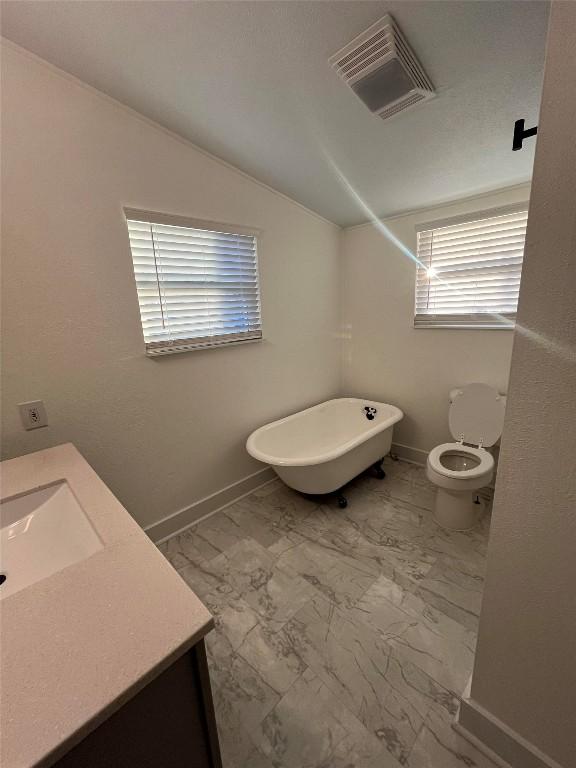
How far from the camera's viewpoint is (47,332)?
1.58 meters

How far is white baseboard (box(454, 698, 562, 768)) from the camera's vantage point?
101 cm

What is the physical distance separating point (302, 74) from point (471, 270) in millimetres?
1742

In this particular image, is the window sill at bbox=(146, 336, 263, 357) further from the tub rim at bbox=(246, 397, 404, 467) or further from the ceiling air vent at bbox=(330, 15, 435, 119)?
the ceiling air vent at bbox=(330, 15, 435, 119)

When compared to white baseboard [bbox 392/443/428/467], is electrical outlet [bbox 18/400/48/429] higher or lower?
higher

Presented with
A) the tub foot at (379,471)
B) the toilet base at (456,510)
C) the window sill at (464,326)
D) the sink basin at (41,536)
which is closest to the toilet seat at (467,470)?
the toilet base at (456,510)

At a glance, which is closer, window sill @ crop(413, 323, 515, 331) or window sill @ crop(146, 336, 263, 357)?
window sill @ crop(146, 336, 263, 357)

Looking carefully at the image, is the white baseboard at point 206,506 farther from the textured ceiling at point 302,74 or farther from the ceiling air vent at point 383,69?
the ceiling air vent at point 383,69

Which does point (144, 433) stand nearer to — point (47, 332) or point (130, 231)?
point (47, 332)

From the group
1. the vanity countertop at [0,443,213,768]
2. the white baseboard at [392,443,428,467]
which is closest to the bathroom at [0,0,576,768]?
the vanity countertop at [0,443,213,768]

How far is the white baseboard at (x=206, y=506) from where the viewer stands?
2.14m

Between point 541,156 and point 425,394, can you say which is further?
point 425,394

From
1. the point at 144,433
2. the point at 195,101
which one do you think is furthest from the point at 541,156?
the point at 144,433

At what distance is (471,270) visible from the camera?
2.48 metres

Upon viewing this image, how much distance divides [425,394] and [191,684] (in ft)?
8.65
